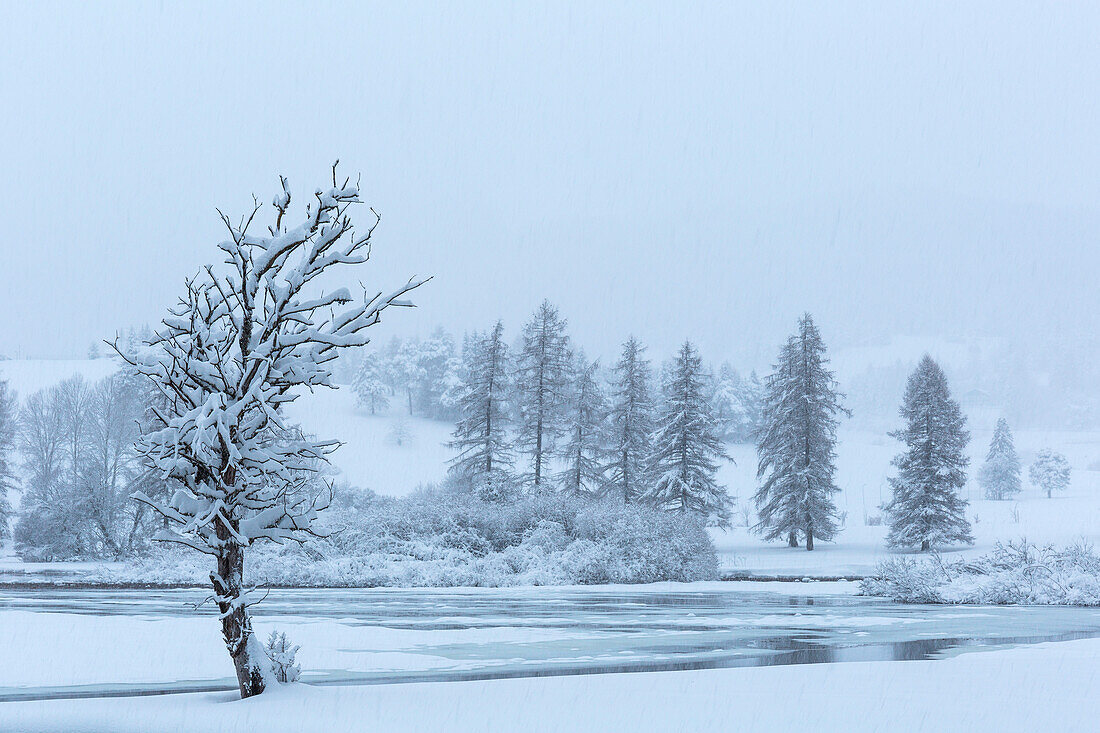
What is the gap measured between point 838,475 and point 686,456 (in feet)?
129

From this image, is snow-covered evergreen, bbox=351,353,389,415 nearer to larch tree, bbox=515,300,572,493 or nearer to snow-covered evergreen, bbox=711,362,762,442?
snow-covered evergreen, bbox=711,362,762,442

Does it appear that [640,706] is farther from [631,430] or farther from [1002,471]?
[1002,471]

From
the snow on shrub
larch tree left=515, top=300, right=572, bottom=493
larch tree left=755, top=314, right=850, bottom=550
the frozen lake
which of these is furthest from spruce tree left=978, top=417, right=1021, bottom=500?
the frozen lake

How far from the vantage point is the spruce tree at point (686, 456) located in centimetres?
4403

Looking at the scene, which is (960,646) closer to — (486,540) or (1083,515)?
(486,540)

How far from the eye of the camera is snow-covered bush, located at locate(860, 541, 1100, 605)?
76.2ft

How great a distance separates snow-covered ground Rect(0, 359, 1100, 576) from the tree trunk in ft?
65.6

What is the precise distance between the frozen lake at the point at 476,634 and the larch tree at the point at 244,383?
2642mm

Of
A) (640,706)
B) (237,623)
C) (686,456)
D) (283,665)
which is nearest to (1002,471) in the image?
(686,456)

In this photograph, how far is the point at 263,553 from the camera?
29156mm

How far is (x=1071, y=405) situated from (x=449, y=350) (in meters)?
94.2

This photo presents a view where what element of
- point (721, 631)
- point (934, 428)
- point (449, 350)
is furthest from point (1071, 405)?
point (721, 631)

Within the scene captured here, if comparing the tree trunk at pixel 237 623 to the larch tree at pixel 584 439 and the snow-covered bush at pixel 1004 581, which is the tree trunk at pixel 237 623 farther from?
the larch tree at pixel 584 439

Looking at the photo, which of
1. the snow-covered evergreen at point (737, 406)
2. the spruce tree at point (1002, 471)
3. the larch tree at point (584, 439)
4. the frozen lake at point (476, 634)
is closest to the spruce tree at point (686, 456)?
the larch tree at point (584, 439)
